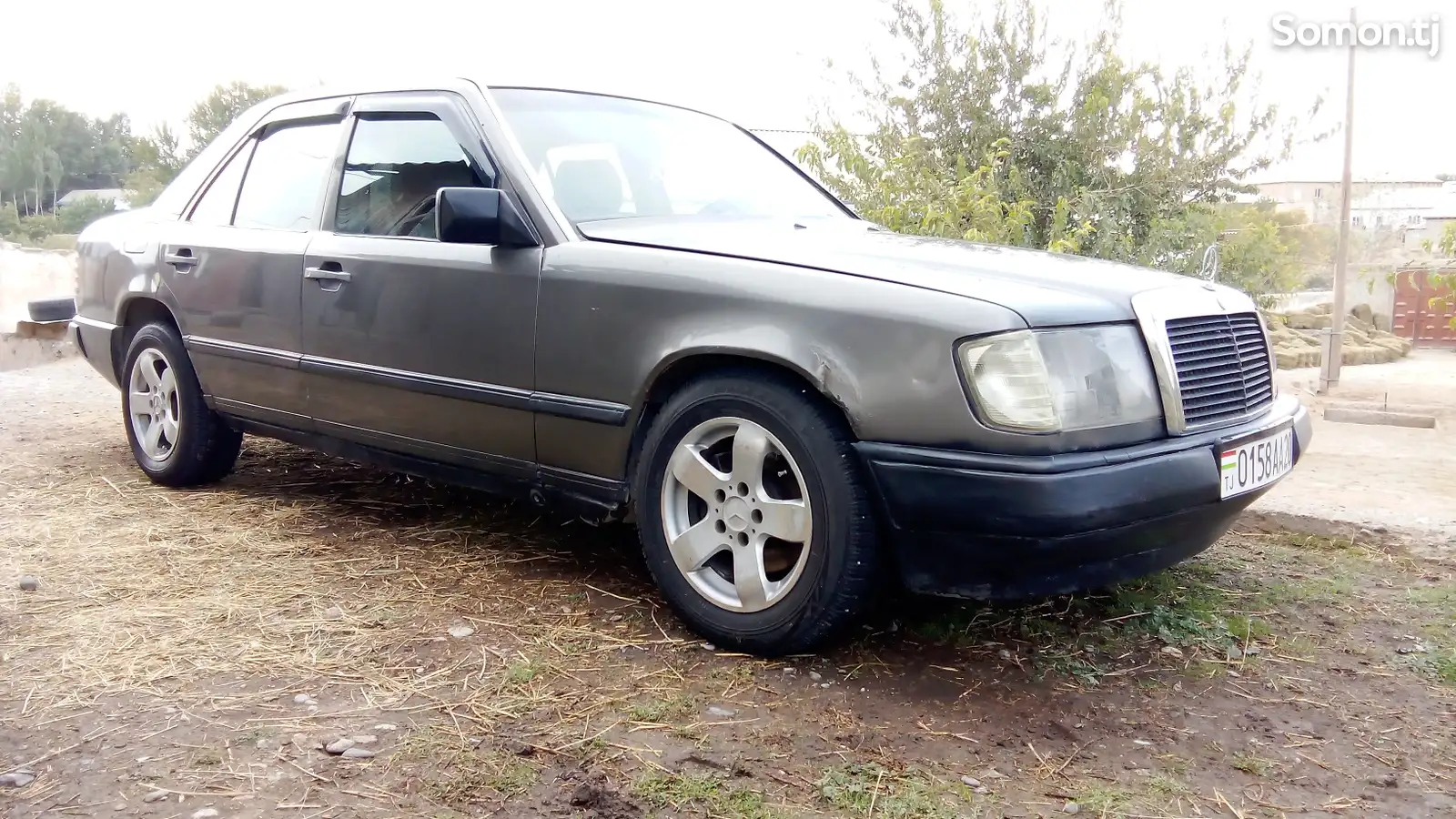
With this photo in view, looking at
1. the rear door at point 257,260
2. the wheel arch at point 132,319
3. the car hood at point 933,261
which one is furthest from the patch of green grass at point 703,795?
the wheel arch at point 132,319

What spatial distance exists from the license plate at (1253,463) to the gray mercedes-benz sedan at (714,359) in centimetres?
1

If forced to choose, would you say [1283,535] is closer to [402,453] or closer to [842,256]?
[842,256]

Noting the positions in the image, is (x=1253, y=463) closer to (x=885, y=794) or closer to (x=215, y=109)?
(x=885, y=794)

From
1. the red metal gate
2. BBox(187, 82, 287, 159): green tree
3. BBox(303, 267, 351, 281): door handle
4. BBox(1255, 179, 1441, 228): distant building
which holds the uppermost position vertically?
BBox(187, 82, 287, 159): green tree

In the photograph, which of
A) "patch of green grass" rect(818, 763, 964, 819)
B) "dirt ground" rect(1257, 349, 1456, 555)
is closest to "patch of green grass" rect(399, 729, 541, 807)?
"patch of green grass" rect(818, 763, 964, 819)

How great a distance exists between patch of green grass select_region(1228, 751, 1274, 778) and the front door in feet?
6.61

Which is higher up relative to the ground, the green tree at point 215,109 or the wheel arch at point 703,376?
the green tree at point 215,109

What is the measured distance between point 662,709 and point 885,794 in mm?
588

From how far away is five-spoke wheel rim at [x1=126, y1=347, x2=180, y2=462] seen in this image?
458 centimetres

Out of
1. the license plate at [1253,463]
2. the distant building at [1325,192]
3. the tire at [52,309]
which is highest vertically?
the distant building at [1325,192]

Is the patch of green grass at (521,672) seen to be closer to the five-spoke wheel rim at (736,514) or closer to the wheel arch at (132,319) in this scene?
the five-spoke wheel rim at (736,514)

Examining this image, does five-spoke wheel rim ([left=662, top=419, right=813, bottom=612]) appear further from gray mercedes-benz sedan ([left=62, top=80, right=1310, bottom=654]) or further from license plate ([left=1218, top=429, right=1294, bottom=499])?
license plate ([left=1218, top=429, right=1294, bottom=499])

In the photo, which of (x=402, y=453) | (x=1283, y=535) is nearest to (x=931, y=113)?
(x=1283, y=535)

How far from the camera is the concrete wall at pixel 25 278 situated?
34.2ft
